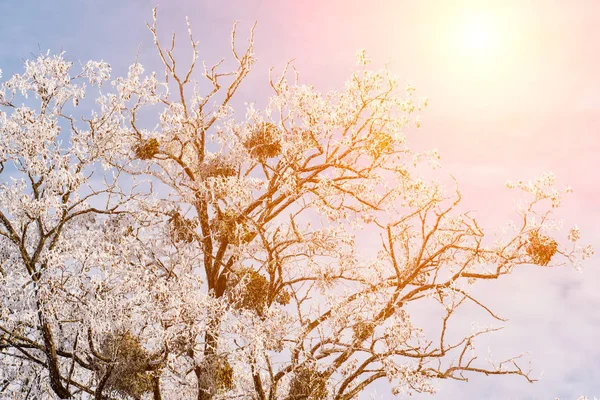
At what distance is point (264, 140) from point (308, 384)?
456 cm

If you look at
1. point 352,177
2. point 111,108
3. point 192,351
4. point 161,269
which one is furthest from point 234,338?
point 111,108

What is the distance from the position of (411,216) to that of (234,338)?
4.12 meters

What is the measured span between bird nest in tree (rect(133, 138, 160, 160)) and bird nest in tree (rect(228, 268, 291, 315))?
2.81 m

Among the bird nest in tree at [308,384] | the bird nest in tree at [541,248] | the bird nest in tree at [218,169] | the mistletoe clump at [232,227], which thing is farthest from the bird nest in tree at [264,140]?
the bird nest in tree at [541,248]

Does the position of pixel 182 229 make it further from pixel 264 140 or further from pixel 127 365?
pixel 127 365

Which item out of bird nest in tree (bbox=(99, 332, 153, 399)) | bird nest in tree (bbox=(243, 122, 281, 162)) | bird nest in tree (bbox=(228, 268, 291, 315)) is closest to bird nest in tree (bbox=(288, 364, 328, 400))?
bird nest in tree (bbox=(228, 268, 291, 315))

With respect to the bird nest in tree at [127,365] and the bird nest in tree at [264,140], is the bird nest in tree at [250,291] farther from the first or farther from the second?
the bird nest in tree at [264,140]

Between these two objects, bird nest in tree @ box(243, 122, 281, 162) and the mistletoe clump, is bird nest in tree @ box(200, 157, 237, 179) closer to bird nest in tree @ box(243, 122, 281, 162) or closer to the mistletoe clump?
bird nest in tree @ box(243, 122, 281, 162)

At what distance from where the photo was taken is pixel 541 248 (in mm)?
10547

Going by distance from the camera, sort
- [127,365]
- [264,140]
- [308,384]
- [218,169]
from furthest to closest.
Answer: [218,169] < [264,140] < [308,384] < [127,365]

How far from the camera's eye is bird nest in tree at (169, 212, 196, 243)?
1219 centimetres

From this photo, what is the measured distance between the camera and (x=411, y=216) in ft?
39.9

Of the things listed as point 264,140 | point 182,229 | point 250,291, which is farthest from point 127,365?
point 264,140

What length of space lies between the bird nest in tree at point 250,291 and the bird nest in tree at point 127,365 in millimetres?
1837
